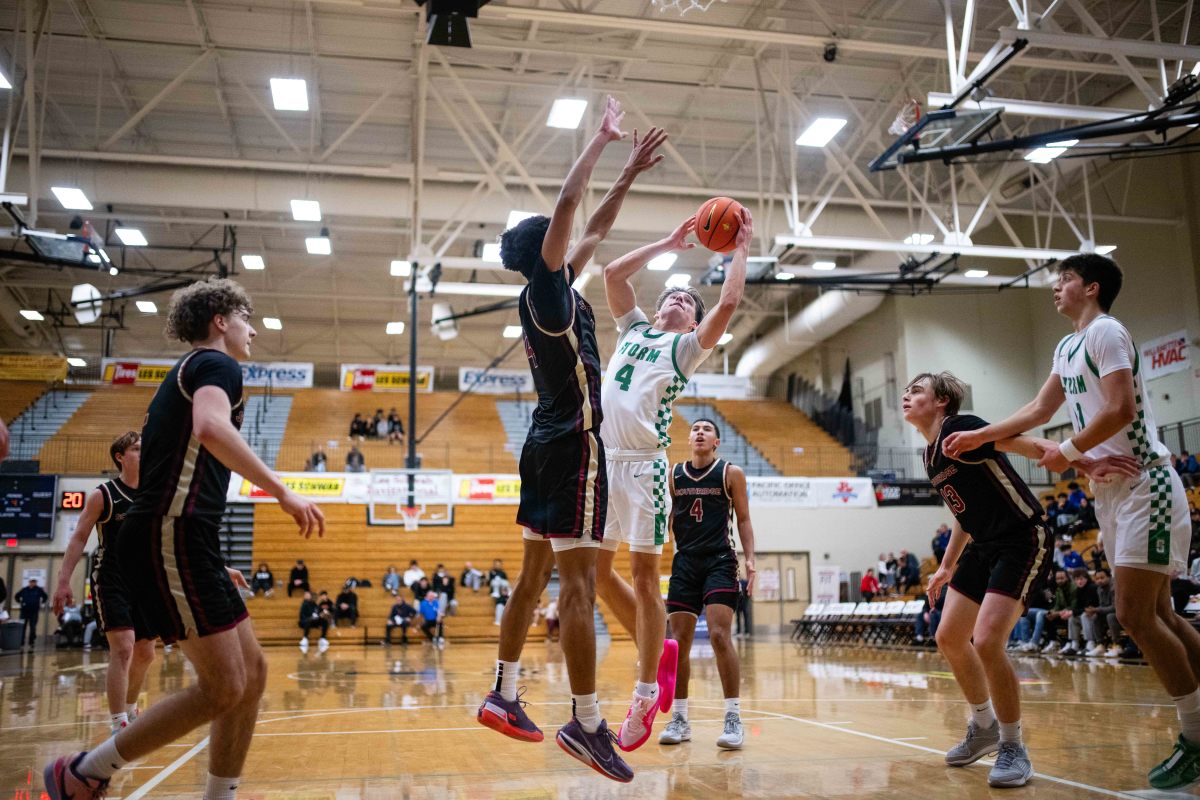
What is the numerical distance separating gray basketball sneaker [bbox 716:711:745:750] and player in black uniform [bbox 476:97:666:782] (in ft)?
5.15

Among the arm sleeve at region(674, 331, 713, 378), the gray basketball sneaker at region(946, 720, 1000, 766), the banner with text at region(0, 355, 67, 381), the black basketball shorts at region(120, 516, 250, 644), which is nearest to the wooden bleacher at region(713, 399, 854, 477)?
the banner with text at region(0, 355, 67, 381)

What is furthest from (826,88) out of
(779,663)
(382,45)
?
(779,663)

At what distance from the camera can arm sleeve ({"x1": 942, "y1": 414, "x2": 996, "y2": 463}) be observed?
453 cm

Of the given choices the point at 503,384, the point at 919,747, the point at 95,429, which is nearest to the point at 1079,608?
the point at 919,747

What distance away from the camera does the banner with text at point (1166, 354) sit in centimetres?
2058

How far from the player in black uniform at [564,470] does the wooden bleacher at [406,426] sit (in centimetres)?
2236

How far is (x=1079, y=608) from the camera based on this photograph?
46.2ft

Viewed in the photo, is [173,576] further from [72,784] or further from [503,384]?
[503,384]

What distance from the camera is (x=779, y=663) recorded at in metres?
13.7

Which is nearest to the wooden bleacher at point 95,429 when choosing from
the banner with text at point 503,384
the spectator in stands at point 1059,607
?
the banner with text at point 503,384

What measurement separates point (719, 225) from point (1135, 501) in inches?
87.6

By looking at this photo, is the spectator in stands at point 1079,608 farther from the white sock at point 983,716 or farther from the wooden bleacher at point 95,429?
the wooden bleacher at point 95,429

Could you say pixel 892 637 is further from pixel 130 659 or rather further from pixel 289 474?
pixel 130 659

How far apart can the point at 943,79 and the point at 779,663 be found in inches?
438
